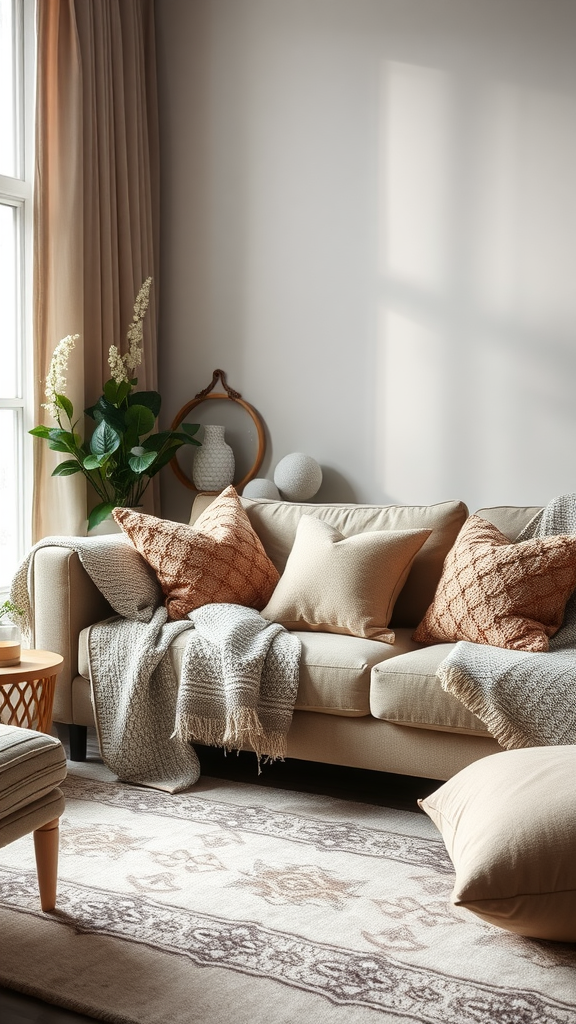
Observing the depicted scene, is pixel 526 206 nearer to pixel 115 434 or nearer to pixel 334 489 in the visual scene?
pixel 334 489

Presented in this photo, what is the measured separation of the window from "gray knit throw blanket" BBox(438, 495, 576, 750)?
6.33 feet

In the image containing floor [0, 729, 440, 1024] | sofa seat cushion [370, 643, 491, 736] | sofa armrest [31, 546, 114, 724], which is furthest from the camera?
sofa armrest [31, 546, 114, 724]

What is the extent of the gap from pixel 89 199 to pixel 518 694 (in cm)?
259

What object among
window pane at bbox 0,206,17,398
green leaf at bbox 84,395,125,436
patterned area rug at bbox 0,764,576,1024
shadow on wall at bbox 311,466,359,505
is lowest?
patterned area rug at bbox 0,764,576,1024

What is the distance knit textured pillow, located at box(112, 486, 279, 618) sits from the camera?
10.5 feet

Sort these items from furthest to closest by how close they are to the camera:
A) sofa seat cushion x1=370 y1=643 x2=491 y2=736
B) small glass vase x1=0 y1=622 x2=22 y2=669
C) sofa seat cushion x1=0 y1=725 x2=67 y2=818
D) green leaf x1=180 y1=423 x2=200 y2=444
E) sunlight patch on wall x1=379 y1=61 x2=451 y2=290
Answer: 1. green leaf x1=180 y1=423 x2=200 y2=444
2. sunlight patch on wall x1=379 y1=61 x2=451 y2=290
3. small glass vase x1=0 y1=622 x2=22 y2=669
4. sofa seat cushion x1=370 y1=643 x2=491 y2=736
5. sofa seat cushion x1=0 y1=725 x2=67 y2=818

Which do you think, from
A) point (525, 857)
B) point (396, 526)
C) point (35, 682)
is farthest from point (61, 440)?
point (525, 857)

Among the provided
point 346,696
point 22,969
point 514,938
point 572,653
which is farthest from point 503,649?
point 22,969

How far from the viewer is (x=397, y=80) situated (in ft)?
13.0

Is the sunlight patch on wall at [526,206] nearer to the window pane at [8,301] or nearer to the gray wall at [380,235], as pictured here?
the gray wall at [380,235]

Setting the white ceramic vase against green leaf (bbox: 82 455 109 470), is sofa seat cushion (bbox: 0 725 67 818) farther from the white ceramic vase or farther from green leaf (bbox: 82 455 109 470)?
the white ceramic vase

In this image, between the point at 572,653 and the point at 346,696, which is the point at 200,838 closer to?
the point at 346,696

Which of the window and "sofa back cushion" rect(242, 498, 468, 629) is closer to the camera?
"sofa back cushion" rect(242, 498, 468, 629)

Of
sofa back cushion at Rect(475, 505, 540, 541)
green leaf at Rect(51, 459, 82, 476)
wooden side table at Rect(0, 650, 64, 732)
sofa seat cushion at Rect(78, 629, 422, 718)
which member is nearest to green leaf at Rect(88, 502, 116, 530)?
green leaf at Rect(51, 459, 82, 476)
